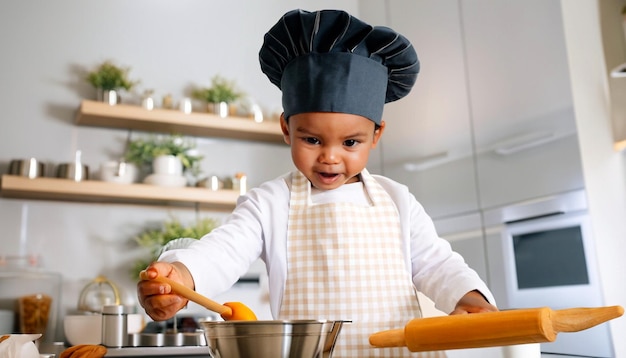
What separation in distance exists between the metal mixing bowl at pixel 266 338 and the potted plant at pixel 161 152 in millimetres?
2439

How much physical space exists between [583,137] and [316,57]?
1436 millimetres

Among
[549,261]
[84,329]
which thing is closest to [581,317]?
[549,261]

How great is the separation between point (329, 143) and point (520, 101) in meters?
1.54

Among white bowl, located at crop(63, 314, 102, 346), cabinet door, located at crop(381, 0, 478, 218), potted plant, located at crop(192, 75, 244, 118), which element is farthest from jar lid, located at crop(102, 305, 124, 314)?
potted plant, located at crop(192, 75, 244, 118)

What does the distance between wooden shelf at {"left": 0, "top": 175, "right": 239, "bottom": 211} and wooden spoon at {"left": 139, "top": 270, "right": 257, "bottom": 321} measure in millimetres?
2254

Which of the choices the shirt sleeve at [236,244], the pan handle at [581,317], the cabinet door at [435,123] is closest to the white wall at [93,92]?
the cabinet door at [435,123]

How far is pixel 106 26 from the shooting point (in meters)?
3.13

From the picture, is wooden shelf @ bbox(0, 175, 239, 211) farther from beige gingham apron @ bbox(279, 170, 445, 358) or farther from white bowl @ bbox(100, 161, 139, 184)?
beige gingham apron @ bbox(279, 170, 445, 358)

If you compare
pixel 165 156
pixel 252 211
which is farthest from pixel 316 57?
pixel 165 156

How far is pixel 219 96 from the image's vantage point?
3.12 metres

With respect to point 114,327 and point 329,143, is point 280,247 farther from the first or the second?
point 114,327

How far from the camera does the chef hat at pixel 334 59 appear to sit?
2.84ft

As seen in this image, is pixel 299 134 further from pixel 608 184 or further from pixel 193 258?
pixel 608 184

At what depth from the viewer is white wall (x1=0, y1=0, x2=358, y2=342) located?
2.87 m
